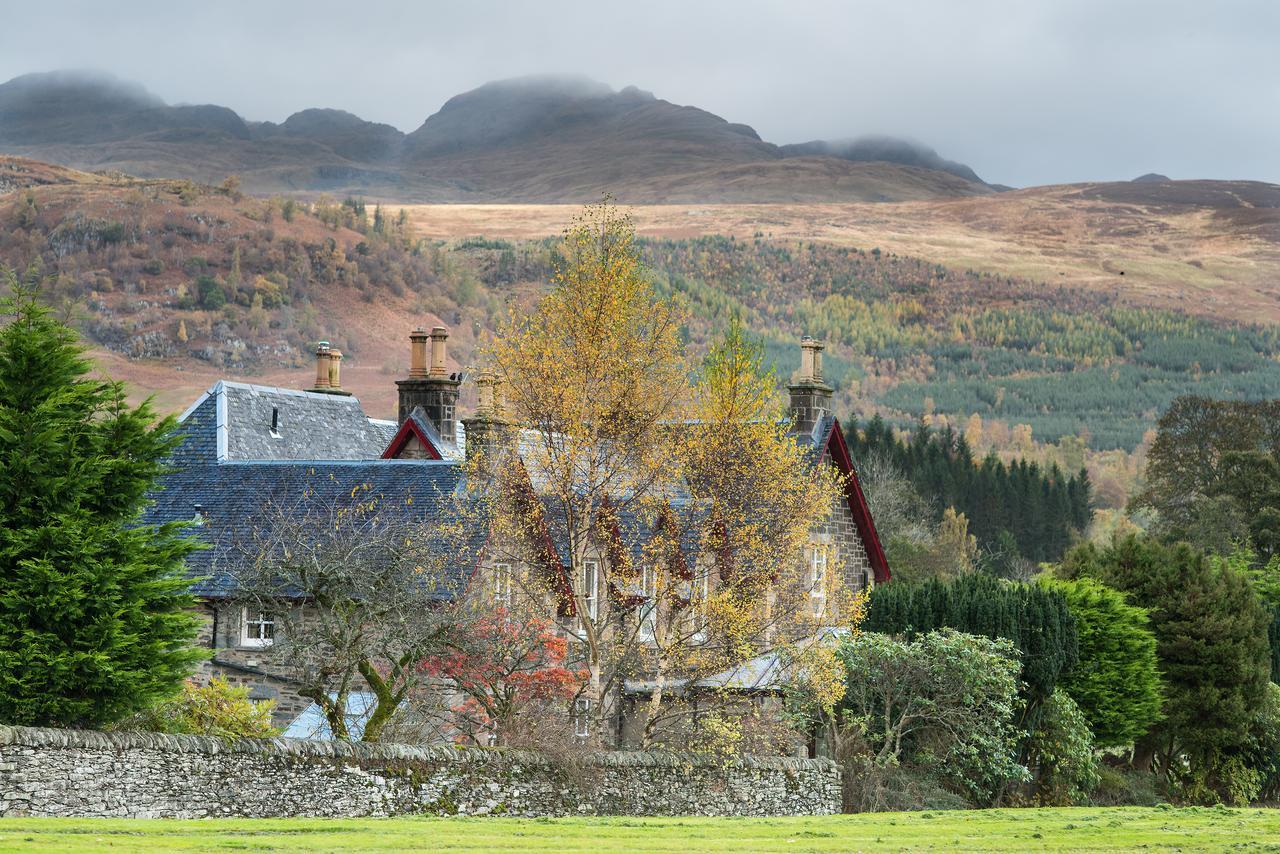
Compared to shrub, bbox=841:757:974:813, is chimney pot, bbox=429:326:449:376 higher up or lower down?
Result: higher up

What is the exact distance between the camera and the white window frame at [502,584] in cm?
3125

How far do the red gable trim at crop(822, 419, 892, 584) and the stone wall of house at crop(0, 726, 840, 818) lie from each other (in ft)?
45.6

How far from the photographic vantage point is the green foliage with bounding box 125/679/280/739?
24.5m

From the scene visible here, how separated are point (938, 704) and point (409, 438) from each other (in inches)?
678

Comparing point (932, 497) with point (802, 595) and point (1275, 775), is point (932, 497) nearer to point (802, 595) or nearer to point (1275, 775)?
point (1275, 775)

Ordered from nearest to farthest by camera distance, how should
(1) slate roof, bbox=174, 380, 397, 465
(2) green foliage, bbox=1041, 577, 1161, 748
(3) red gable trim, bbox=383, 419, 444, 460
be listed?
(2) green foliage, bbox=1041, 577, 1161, 748
(1) slate roof, bbox=174, 380, 397, 465
(3) red gable trim, bbox=383, 419, 444, 460

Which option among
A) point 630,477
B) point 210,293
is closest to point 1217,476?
point 630,477

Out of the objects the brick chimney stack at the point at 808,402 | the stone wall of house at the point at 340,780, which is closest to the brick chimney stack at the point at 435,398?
the brick chimney stack at the point at 808,402

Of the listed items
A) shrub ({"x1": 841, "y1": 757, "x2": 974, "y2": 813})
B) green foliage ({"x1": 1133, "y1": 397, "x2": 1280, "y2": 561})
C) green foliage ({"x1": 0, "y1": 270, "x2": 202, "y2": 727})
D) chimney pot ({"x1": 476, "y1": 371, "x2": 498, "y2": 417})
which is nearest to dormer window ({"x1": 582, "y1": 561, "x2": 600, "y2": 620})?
chimney pot ({"x1": 476, "y1": 371, "x2": 498, "y2": 417})

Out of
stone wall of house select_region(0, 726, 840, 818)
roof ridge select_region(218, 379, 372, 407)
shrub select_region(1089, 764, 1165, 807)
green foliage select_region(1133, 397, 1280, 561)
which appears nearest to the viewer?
stone wall of house select_region(0, 726, 840, 818)

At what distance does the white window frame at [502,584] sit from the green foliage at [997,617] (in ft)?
33.2

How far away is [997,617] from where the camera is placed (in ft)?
125

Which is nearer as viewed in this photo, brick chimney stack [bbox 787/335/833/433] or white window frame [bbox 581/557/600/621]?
white window frame [bbox 581/557/600/621]

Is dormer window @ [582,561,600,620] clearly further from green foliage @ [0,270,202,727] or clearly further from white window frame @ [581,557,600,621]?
green foliage @ [0,270,202,727]
